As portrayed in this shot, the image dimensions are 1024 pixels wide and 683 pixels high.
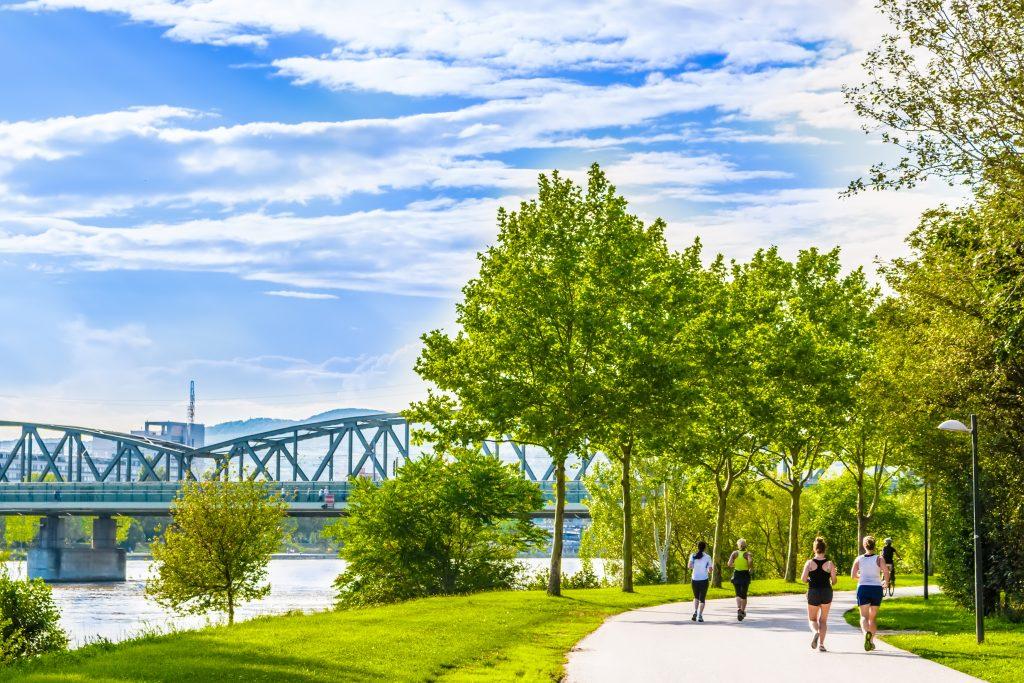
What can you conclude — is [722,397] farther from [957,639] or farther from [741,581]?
[957,639]

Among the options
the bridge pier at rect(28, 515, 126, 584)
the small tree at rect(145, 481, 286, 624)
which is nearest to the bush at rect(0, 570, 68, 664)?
the small tree at rect(145, 481, 286, 624)

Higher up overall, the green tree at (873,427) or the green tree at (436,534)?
the green tree at (873,427)

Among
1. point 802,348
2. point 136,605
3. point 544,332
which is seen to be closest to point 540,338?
point 544,332

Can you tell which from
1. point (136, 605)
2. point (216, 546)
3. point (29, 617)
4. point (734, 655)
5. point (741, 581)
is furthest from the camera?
point (136, 605)

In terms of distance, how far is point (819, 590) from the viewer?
21.9 m

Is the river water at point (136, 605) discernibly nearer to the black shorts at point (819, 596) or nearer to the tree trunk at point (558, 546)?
the tree trunk at point (558, 546)

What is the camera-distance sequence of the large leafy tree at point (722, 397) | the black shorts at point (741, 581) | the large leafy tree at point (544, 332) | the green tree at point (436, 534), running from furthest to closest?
the green tree at point (436, 534)
the large leafy tree at point (722, 397)
the large leafy tree at point (544, 332)
the black shorts at point (741, 581)

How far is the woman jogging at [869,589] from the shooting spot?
858 inches

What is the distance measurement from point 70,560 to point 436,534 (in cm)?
8247

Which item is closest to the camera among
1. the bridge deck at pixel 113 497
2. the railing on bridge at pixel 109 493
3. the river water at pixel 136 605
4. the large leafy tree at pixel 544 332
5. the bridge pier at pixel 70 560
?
the large leafy tree at pixel 544 332

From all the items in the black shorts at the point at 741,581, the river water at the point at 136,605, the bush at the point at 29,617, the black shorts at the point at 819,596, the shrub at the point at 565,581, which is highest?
the black shorts at the point at 819,596

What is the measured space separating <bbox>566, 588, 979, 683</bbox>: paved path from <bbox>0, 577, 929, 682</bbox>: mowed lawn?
0.78 meters

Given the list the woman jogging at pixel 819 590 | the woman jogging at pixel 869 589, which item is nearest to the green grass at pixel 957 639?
the woman jogging at pixel 869 589

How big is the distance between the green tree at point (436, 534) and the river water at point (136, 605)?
3019 mm
